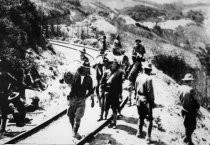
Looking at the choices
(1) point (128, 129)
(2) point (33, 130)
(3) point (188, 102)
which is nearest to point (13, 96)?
(2) point (33, 130)

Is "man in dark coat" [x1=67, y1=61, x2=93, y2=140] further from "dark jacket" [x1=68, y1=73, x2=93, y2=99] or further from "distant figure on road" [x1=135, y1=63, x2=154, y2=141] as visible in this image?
"distant figure on road" [x1=135, y1=63, x2=154, y2=141]

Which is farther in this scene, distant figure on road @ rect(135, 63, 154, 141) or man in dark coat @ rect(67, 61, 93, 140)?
distant figure on road @ rect(135, 63, 154, 141)

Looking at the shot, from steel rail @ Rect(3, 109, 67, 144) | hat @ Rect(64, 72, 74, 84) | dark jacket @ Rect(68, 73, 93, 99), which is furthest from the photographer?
steel rail @ Rect(3, 109, 67, 144)

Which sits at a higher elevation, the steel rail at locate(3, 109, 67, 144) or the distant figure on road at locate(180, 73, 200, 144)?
the distant figure on road at locate(180, 73, 200, 144)

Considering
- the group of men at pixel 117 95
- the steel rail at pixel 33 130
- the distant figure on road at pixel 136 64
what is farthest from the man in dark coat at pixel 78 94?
the distant figure on road at pixel 136 64

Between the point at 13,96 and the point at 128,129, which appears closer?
the point at 128,129

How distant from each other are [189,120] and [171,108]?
3833 millimetres

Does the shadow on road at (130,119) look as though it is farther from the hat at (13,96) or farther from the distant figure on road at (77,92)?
the hat at (13,96)

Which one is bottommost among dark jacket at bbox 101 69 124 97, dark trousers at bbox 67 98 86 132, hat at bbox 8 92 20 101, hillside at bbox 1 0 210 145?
hillside at bbox 1 0 210 145

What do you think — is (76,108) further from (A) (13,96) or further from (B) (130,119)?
(A) (13,96)

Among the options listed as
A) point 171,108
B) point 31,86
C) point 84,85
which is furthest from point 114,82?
point 31,86

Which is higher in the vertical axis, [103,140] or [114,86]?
[114,86]

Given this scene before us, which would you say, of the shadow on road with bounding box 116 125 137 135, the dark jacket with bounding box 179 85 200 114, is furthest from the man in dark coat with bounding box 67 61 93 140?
the dark jacket with bounding box 179 85 200 114

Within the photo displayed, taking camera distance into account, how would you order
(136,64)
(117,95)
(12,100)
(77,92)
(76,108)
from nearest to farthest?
(77,92) < (76,108) < (117,95) < (12,100) < (136,64)
